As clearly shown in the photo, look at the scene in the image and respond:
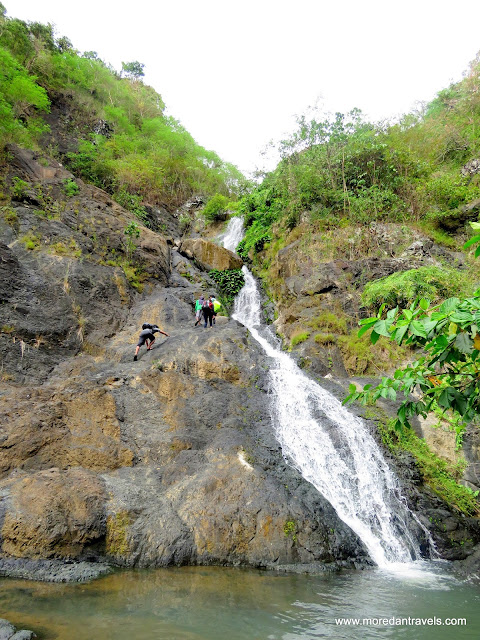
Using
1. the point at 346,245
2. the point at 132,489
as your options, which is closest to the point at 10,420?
the point at 132,489

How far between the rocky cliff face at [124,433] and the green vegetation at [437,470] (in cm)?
314

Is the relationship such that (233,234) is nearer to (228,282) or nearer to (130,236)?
(228,282)

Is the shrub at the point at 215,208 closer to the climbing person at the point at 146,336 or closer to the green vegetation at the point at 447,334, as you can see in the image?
the climbing person at the point at 146,336

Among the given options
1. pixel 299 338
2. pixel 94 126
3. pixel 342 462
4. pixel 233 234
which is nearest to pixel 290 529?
pixel 342 462

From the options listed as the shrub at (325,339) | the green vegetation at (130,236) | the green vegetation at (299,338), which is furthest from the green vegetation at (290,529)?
the green vegetation at (130,236)

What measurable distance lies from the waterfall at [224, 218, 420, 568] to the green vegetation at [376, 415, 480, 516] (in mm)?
658

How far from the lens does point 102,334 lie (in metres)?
13.4

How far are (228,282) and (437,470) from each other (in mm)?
14879

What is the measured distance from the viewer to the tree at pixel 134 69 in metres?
44.8

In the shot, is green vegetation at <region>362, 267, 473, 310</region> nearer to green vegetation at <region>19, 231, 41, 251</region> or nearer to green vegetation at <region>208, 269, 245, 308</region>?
green vegetation at <region>208, 269, 245, 308</region>

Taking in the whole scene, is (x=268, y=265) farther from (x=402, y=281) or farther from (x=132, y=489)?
(x=132, y=489)

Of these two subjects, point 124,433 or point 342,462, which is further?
point 342,462

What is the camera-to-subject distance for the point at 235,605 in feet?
16.2

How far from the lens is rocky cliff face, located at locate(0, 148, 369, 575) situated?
661 centimetres
